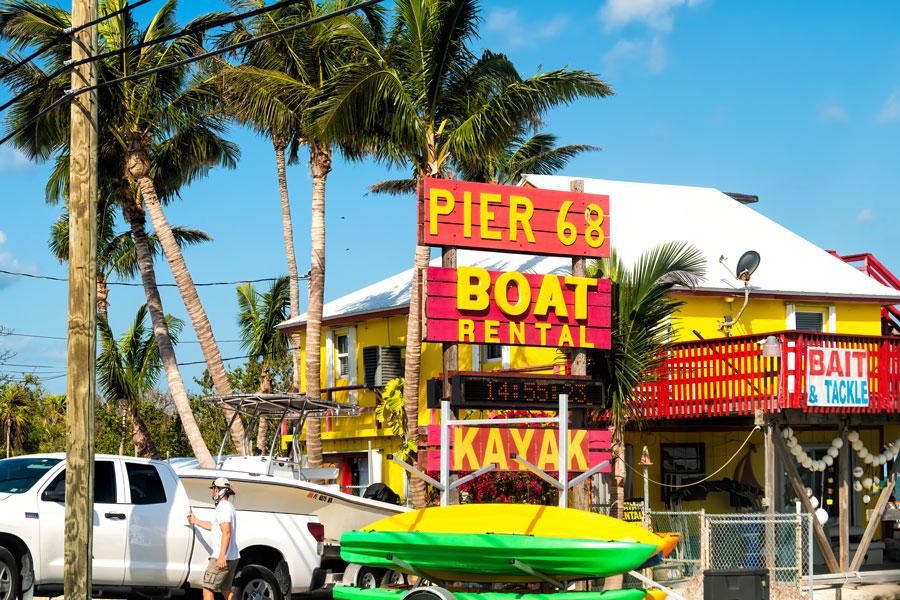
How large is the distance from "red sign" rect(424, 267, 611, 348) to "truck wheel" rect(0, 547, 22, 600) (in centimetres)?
679

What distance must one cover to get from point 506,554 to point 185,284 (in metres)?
15.5

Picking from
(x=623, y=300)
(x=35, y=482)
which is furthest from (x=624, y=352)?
(x=35, y=482)

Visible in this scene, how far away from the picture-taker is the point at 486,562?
12391mm

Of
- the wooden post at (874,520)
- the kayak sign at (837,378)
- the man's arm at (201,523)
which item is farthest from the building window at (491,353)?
the man's arm at (201,523)

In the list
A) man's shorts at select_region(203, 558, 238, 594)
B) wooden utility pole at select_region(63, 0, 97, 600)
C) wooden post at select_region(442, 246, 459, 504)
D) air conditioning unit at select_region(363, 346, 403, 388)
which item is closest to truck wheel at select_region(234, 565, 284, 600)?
man's shorts at select_region(203, 558, 238, 594)

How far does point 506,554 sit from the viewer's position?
12.2 meters

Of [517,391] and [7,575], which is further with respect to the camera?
[517,391]

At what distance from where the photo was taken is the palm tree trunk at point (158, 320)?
85.8 feet

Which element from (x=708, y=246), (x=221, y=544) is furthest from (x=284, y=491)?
Answer: (x=708, y=246)

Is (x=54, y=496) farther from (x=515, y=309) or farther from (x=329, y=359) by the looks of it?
(x=329, y=359)

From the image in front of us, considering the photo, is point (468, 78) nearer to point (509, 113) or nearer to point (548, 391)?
point (509, 113)

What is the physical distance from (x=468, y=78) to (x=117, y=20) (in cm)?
789

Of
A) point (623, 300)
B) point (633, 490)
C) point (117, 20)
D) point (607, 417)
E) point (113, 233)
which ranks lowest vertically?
point (633, 490)

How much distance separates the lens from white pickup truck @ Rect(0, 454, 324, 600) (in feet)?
42.2
